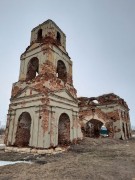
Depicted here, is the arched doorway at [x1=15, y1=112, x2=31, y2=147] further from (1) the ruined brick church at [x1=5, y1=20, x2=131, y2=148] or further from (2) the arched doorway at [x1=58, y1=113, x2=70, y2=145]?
(2) the arched doorway at [x1=58, y1=113, x2=70, y2=145]

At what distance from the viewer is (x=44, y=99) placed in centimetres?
898

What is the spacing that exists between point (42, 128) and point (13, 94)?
163 inches

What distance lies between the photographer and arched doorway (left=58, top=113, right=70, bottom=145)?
1034 cm

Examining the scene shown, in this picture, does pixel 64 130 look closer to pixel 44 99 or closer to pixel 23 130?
pixel 23 130

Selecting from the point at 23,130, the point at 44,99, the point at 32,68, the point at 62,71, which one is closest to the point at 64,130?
the point at 23,130

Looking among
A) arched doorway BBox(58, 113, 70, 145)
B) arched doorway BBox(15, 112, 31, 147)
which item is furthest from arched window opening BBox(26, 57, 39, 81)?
arched doorway BBox(58, 113, 70, 145)

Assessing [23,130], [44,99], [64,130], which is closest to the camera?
[44,99]

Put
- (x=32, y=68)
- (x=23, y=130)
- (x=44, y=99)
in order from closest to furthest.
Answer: (x=44, y=99) → (x=23, y=130) → (x=32, y=68)

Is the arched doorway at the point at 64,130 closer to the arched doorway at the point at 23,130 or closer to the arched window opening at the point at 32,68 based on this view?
the arched doorway at the point at 23,130

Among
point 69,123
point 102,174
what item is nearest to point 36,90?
point 69,123

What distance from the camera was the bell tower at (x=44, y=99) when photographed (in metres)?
8.88

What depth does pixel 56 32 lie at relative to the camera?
12.6 metres

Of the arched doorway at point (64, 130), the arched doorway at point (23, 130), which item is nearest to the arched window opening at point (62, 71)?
the arched doorway at point (64, 130)

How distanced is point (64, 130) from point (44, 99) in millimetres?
3004
